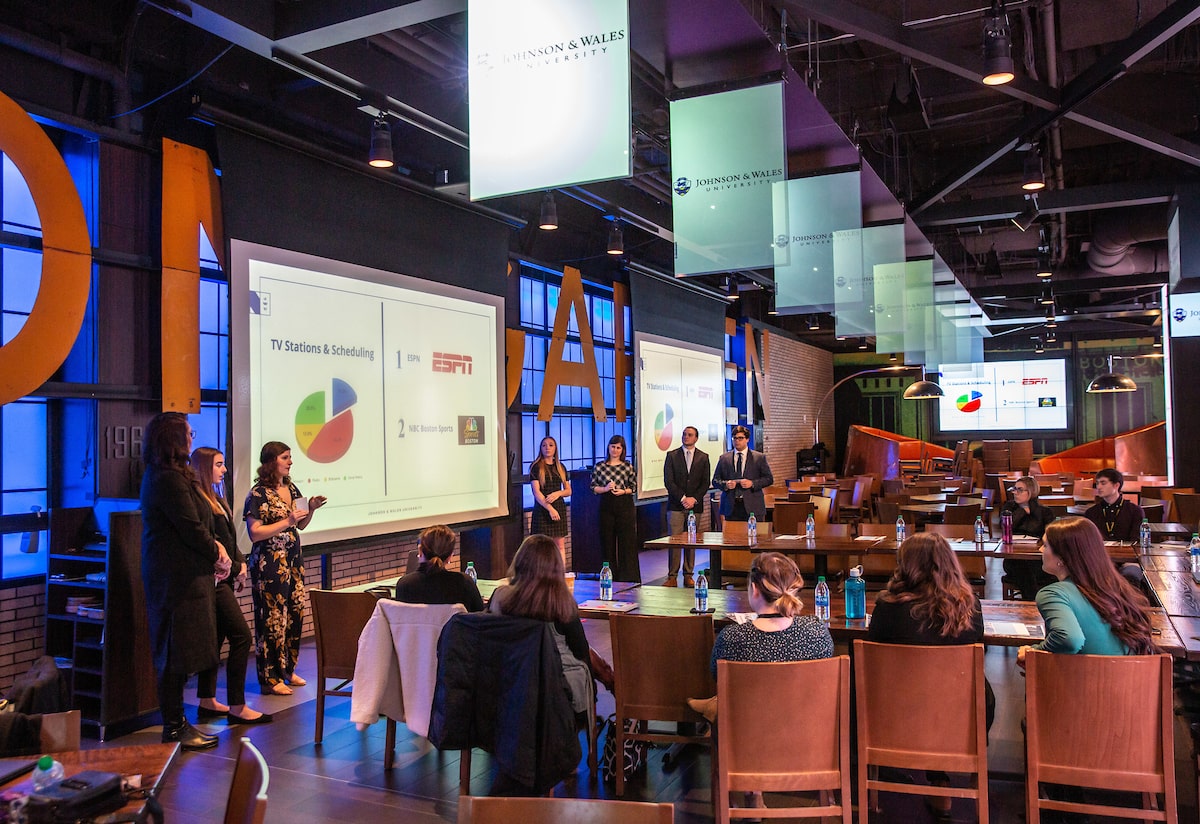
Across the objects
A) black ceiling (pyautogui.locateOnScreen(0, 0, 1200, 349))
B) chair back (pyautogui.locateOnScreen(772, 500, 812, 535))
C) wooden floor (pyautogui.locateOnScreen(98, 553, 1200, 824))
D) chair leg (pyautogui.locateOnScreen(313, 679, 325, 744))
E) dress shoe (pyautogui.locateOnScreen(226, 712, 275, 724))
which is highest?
black ceiling (pyautogui.locateOnScreen(0, 0, 1200, 349))

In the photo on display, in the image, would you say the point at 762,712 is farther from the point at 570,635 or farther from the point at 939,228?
the point at 939,228

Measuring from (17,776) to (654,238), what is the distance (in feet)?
33.5

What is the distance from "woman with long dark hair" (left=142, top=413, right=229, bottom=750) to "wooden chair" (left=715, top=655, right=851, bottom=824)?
2846 mm

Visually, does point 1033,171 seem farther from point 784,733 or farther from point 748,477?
point 784,733

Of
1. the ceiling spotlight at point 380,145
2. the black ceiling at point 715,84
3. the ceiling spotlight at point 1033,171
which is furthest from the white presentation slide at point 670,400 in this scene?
the ceiling spotlight at point 380,145

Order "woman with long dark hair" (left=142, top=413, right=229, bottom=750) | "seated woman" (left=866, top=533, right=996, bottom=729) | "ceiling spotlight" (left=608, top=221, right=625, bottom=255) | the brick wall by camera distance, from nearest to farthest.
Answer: "seated woman" (left=866, top=533, right=996, bottom=729) → "woman with long dark hair" (left=142, top=413, right=229, bottom=750) → "ceiling spotlight" (left=608, top=221, right=625, bottom=255) → the brick wall

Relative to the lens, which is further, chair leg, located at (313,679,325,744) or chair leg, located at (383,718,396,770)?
chair leg, located at (313,679,325,744)

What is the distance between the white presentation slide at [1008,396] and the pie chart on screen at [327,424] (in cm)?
1805

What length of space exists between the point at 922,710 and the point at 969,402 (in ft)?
69.3

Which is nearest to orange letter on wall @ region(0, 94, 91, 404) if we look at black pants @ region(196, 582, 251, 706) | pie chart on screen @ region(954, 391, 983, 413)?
black pants @ region(196, 582, 251, 706)

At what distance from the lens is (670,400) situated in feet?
39.7

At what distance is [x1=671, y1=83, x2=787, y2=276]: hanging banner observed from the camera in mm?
5102

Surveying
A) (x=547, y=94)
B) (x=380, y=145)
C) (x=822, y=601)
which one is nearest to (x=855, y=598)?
(x=822, y=601)

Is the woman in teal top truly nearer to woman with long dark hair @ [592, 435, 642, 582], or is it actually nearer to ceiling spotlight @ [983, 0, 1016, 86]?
ceiling spotlight @ [983, 0, 1016, 86]
